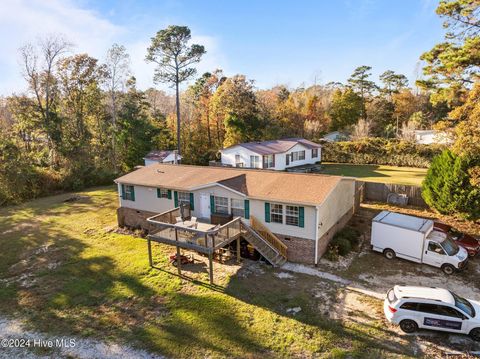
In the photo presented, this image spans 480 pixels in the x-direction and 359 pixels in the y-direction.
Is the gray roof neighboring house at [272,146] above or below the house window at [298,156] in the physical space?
above

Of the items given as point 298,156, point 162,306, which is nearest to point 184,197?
point 162,306

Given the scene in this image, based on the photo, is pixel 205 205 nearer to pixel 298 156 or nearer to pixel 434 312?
pixel 434 312

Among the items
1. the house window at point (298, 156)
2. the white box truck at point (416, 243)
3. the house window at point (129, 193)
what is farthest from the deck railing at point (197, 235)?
the house window at point (298, 156)

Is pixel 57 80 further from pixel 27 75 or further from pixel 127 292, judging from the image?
pixel 127 292

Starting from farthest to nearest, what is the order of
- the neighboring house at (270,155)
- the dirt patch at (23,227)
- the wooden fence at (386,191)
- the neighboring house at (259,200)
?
the neighboring house at (270,155), the wooden fence at (386,191), the dirt patch at (23,227), the neighboring house at (259,200)

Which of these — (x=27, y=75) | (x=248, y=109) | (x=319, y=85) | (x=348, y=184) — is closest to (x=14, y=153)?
(x=27, y=75)

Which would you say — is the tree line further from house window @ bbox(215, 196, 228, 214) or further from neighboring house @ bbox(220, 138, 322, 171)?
house window @ bbox(215, 196, 228, 214)

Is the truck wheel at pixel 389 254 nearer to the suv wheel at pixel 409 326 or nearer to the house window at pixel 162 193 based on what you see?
the suv wheel at pixel 409 326
